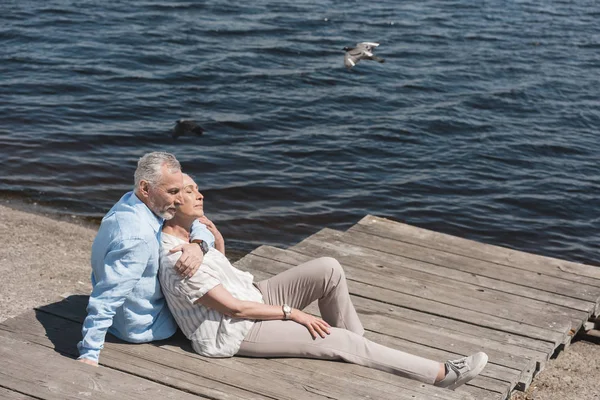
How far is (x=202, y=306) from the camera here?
496 cm

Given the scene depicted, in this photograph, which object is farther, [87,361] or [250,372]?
[250,372]

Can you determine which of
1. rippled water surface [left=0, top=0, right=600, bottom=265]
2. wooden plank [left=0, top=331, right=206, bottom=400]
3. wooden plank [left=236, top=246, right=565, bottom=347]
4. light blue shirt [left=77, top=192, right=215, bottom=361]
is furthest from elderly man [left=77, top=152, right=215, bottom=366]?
rippled water surface [left=0, top=0, right=600, bottom=265]

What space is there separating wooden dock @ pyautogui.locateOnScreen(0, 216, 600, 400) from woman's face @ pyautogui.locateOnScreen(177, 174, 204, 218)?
79cm

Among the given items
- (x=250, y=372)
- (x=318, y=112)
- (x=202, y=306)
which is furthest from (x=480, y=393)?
(x=318, y=112)

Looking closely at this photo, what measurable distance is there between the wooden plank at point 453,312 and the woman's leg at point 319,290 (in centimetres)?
109

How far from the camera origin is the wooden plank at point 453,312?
630 cm

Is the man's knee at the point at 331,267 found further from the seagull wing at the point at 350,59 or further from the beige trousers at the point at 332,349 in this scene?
the seagull wing at the point at 350,59

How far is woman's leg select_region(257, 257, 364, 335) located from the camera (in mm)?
5402

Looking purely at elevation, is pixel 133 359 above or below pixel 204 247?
below

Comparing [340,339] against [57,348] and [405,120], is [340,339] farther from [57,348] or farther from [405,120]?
[405,120]

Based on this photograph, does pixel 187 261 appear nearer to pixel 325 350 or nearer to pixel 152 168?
pixel 152 168

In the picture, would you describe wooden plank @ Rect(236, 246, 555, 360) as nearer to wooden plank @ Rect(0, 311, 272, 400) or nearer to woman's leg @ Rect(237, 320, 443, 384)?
woman's leg @ Rect(237, 320, 443, 384)

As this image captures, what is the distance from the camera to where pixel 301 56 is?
17.8 metres

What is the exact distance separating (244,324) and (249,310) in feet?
0.47
